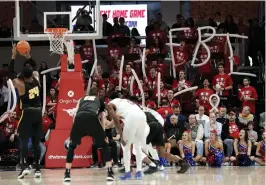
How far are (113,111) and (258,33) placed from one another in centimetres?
1147

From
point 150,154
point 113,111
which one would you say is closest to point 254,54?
point 150,154

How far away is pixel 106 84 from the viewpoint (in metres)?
19.5

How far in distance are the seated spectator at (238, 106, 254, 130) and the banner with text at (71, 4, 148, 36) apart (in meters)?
8.80

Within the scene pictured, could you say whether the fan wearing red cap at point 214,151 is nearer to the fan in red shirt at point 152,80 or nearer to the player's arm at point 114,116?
the fan in red shirt at point 152,80

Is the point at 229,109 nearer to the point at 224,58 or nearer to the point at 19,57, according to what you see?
the point at 224,58

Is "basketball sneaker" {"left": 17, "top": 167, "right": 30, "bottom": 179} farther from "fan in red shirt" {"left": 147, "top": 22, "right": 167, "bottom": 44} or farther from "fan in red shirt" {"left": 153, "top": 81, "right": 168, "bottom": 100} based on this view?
"fan in red shirt" {"left": 147, "top": 22, "right": 167, "bottom": 44}

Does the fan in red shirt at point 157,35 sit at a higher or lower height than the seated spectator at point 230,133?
higher

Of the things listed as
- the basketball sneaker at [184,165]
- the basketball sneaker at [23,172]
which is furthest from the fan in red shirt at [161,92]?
the basketball sneaker at [23,172]

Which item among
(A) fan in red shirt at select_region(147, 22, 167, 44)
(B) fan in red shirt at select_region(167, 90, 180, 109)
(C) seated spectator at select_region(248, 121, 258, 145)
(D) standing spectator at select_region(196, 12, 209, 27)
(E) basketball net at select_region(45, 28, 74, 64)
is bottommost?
(C) seated spectator at select_region(248, 121, 258, 145)

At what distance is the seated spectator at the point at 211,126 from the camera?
56.0ft

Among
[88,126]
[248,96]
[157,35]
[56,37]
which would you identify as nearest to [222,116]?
[248,96]

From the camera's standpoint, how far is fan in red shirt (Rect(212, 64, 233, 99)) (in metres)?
19.6

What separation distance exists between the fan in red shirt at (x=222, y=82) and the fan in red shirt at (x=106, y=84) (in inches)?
116

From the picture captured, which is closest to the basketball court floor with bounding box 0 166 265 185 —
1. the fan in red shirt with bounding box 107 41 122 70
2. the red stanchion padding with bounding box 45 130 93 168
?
the red stanchion padding with bounding box 45 130 93 168
